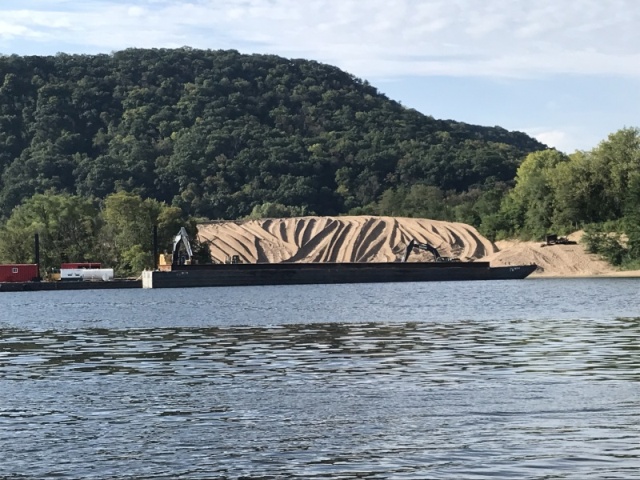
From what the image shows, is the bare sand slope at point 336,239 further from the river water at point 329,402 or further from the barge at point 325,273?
the river water at point 329,402

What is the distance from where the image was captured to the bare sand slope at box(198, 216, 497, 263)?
164 meters

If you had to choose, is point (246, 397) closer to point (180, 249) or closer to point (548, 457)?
point (548, 457)

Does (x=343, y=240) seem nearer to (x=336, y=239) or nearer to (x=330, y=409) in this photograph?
(x=336, y=239)

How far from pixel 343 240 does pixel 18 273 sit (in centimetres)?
4659

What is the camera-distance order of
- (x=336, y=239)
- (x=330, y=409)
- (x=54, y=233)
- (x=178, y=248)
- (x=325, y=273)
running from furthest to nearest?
(x=336, y=239) → (x=54, y=233) → (x=178, y=248) → (x=325, y=273) → (x=330, y=409)

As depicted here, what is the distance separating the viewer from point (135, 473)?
19.3m

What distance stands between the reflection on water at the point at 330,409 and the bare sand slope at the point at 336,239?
12054 cm

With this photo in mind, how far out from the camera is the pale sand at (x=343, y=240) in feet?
532

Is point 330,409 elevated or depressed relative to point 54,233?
depressed

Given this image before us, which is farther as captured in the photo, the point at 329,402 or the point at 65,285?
the point at 65,285

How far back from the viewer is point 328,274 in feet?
454

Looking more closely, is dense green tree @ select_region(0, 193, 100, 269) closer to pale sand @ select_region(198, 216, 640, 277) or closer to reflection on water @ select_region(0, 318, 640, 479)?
pale sand @ select_region(198, 216, 640, 277)

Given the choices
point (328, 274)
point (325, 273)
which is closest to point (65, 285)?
point (325, 273)

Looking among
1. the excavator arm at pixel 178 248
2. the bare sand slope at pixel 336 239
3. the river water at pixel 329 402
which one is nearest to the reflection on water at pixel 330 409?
the river water at pixel 329 402
